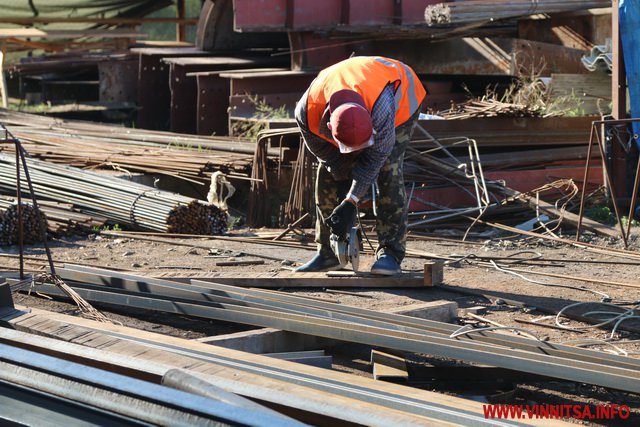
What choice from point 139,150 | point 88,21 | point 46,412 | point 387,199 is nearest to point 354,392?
point 46,412

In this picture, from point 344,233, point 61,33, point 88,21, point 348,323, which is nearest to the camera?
point 348,323

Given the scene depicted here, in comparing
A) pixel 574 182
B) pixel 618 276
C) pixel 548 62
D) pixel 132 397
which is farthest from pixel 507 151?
pixel 132 397

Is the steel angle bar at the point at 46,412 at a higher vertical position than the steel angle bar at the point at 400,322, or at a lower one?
higher

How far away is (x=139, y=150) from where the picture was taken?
428 inches

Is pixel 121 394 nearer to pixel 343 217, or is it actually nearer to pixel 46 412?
pixel 46 412

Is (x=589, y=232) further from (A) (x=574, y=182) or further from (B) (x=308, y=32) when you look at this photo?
(B) (x=308, y=32)

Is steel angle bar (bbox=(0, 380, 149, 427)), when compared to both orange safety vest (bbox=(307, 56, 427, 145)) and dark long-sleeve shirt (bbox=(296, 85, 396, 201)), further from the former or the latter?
orange safety vest (bbox=(307, 56, 427, 145))

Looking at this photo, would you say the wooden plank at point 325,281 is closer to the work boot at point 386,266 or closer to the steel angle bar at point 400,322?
the work boot at point 386,266

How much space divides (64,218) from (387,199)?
12.3 feet

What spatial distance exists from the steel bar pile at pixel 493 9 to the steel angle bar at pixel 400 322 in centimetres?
607

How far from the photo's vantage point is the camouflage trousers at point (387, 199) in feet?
21.5

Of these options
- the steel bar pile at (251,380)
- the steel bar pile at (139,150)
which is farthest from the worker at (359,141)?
the steel bar pile at (139,150)

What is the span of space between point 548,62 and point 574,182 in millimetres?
2027

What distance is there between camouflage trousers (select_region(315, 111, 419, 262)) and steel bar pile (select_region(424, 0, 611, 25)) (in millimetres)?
4632
